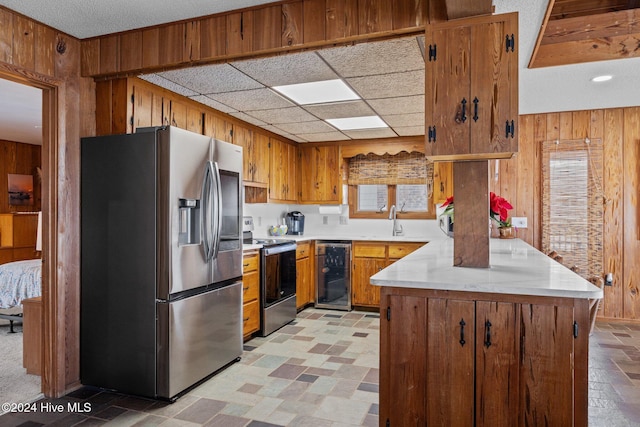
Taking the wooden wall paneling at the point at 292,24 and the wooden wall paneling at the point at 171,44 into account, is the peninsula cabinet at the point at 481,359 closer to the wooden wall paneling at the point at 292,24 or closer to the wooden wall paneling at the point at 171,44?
the wooden wall paneling at the point at 292,24

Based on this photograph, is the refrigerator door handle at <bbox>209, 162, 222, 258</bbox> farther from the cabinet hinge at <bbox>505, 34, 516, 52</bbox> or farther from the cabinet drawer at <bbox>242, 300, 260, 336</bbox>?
the cabinet hinge at <bbox>505, 34, 516, 52</bbox>

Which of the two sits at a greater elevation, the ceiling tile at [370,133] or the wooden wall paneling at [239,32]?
the wooden wall paneling at [239,32]

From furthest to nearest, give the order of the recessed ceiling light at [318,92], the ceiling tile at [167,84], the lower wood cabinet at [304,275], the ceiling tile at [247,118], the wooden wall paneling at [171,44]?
the lower wood cabinet at [304,275] < the ceiling tile at [247,118] < the recessed ceiling light at [318,92] < the ceiling tile at [167,84] < the wooden wall paneling at [171,44]

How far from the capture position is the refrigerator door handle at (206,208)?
289 cm

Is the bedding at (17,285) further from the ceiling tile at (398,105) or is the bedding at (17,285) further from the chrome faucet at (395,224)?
the chrome faucet at (395,224)

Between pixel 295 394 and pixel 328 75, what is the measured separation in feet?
7.27

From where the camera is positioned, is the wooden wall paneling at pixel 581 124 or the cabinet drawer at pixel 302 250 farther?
the cabinet drawer at pixel 302 250

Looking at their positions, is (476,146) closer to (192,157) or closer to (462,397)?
(462,397)

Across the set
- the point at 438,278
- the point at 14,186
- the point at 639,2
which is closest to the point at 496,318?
the point at 438,278

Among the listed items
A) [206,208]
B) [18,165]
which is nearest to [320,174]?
[206,208]

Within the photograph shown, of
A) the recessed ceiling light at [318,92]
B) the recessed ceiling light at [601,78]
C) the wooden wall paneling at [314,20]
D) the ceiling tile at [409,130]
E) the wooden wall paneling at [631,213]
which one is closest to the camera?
the wooden wall paneling at [314,20]

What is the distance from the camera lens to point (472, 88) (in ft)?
6.65

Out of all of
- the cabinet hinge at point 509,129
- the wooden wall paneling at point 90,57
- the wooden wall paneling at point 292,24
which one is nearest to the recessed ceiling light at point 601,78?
the cabinet hinge at point 509,129

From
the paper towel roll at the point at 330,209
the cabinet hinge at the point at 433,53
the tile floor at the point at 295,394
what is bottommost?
the tile floor at the point at 295,394
